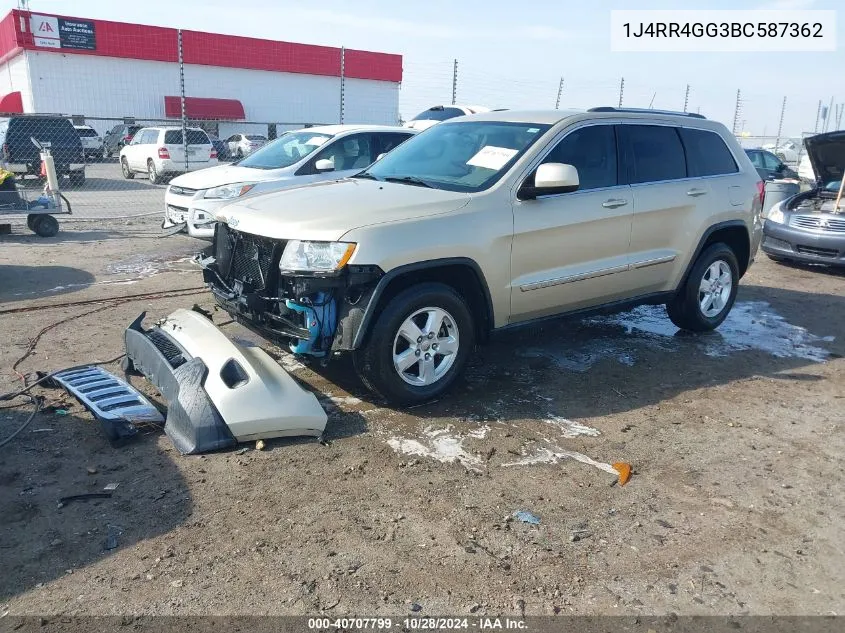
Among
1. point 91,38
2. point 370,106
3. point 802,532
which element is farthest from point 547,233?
point 370,106

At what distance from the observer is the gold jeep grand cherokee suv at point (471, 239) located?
13.2 ft

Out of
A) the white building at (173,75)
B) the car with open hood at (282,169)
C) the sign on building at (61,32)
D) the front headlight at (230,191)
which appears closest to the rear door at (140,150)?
the white building at (173,75)

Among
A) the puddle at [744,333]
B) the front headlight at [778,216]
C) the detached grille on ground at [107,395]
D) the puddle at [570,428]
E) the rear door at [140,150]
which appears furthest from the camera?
the rear door at [140,150]

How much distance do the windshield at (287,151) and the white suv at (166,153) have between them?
35.0ft

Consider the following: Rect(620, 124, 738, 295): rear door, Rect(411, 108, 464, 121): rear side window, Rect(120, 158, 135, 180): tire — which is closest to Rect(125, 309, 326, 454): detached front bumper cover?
Rect(620, 124, 738, 295): rear door

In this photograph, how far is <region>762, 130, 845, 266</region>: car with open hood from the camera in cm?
927

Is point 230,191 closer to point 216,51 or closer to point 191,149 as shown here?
point 191,149

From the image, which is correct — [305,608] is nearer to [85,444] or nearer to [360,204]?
[85,444]

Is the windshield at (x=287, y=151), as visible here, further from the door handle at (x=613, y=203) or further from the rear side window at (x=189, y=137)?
the rear side window at (x=189, y=137)

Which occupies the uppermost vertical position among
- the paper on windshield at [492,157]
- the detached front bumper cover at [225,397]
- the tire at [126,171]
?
the paper on windshield at [492,157]

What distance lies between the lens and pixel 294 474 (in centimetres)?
353

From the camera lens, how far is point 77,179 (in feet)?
60.3

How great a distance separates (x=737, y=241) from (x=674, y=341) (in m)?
1.21

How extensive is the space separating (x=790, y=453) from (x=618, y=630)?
212cm
